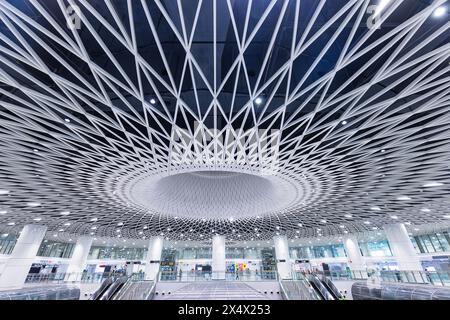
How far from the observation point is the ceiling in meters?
10.2

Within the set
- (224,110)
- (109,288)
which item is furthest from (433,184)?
(109,288)

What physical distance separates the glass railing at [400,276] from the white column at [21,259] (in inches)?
1916

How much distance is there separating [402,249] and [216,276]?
111 ft

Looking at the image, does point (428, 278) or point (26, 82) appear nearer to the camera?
point (26, 82)

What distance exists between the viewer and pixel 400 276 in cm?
3072

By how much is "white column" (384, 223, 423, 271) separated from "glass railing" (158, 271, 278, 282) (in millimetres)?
22656

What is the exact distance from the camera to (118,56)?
13.4 metres

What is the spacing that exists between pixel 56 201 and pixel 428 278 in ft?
154

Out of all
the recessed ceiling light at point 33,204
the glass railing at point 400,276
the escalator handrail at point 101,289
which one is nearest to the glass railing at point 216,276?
the escalator handrail at point 101,289

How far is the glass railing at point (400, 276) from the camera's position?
23.2 m

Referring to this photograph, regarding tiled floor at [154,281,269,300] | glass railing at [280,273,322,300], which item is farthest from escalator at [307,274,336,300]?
tiled floor at [154,281,269,300]
